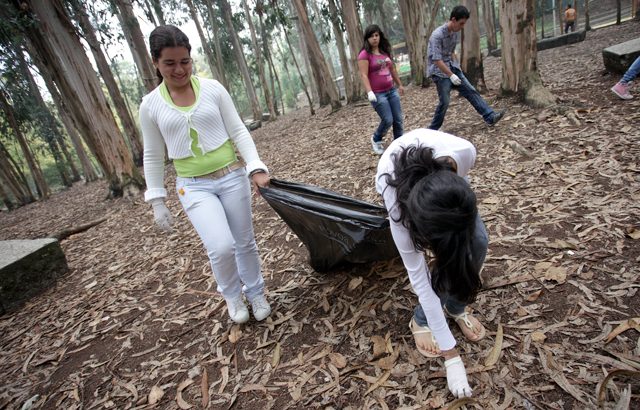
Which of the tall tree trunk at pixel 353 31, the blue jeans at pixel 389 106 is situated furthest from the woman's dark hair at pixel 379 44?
the tall tree trunk at pixel 353 31

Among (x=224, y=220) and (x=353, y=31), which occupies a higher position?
(x=353, y=31)

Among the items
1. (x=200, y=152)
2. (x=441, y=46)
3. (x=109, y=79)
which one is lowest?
(x=200, y=152)

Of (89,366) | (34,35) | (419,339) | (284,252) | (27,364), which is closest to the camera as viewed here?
(419,339)

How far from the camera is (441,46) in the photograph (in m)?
4.26

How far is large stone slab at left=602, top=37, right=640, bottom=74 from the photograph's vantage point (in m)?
4.65

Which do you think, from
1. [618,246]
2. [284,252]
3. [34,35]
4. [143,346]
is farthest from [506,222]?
[34,35]

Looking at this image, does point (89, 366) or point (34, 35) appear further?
point (34, 35)

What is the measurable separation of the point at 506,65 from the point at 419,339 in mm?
4798

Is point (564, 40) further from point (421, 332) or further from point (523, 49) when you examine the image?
point (421, 332)

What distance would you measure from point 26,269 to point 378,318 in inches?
137

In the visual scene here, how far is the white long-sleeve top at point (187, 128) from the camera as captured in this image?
1.84 metres

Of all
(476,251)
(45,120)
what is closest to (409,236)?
(476,251)

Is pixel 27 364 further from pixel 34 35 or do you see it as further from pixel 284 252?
pixel 34 35

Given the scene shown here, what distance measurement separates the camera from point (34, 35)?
19.1ft
